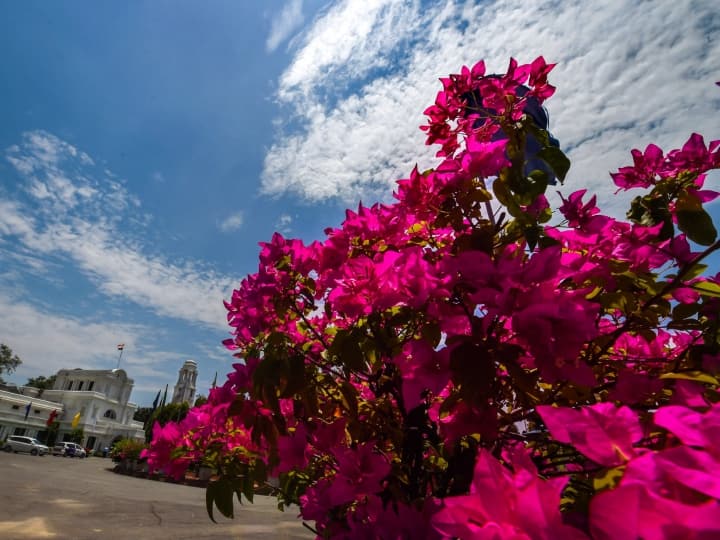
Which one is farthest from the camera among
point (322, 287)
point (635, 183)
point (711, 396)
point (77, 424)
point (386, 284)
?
point (77, 424)

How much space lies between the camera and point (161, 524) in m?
6.93

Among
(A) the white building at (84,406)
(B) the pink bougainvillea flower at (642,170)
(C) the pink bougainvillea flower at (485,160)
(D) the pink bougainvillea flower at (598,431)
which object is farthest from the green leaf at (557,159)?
(A) the white building at (84,406)

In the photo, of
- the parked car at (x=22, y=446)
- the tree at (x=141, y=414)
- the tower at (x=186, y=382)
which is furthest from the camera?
the tree at (x=141, y=414)

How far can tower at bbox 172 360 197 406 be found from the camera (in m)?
47.6

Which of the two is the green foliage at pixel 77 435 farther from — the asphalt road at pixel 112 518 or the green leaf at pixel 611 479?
the green leaf at pixel 611 479

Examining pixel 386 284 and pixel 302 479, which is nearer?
pixel 386 284

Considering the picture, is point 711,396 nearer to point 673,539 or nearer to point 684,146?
point 673,539

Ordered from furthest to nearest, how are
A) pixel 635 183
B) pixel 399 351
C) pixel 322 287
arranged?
pixel 322 287 < pixel 635 183 < pixel 399 351

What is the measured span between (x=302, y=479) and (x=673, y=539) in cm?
140

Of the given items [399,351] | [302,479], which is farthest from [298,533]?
[399,351]

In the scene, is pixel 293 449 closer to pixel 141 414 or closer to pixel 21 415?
pixel 21 415

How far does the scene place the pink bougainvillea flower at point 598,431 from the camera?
451 millimetres

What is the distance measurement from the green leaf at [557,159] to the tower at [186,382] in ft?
174

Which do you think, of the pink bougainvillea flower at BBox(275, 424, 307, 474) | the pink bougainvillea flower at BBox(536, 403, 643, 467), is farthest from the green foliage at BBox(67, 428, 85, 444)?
the pink bougainvillea flower at BBox(536, 403, 643, 467)
